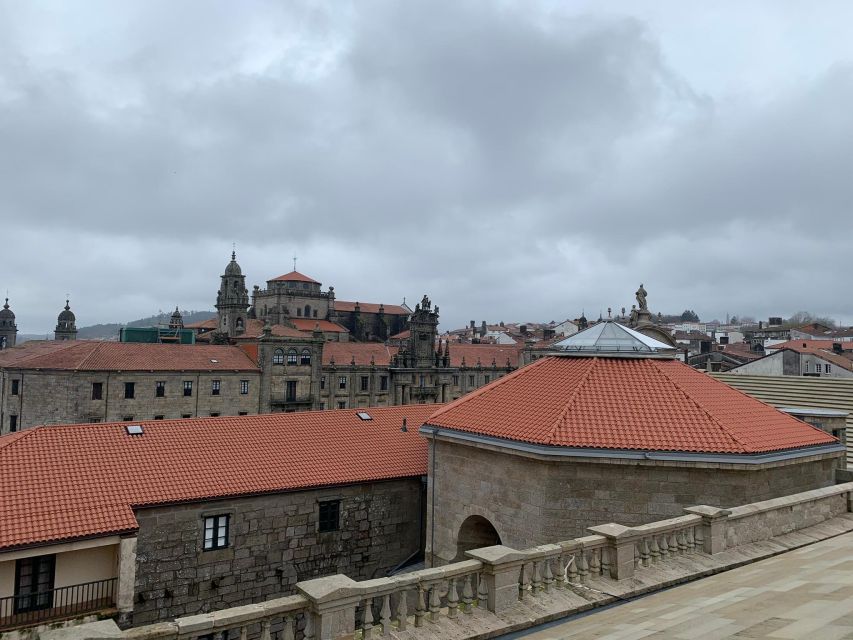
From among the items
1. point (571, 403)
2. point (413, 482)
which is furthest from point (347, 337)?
point (571, 403)

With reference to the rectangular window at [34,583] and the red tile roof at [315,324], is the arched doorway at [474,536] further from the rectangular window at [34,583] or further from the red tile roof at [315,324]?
the red tile roof at [315,324]

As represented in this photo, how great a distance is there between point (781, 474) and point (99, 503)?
50.4 feet

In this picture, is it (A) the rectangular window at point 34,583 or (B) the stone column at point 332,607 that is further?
(A) the rectangular window at point 34,583

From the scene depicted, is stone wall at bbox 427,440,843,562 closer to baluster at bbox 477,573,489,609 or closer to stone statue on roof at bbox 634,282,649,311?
baluster at bbox 477,573,489,609

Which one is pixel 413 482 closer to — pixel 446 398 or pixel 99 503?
pixel 99 503

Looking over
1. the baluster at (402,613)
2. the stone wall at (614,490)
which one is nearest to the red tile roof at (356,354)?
the stone wall at (614,490)

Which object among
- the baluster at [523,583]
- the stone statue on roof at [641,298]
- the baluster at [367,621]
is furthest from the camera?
the stone statue on roof at [641,298]

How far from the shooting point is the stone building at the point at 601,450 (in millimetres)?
Result: 12211

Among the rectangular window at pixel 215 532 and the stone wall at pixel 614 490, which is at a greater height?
the stone wall at pixel 614 490

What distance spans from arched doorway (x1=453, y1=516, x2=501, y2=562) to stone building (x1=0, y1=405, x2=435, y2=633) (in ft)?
12.6

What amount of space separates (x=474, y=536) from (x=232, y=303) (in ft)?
179

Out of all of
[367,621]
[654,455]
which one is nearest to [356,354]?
[654,455]

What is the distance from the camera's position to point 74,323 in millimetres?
81750

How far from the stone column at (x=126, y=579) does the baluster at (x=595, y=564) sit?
10.5 meters
